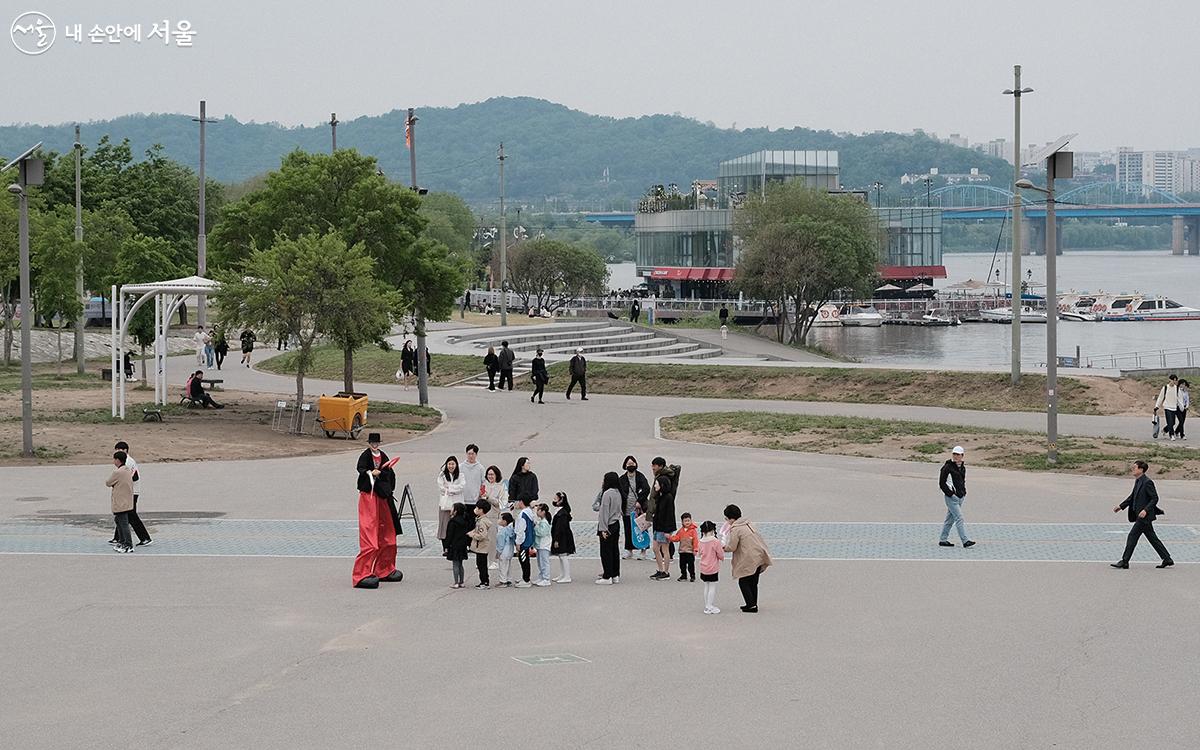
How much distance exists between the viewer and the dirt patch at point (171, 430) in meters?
28.4

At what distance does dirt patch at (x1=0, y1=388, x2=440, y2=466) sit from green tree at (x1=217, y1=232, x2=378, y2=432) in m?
1.85

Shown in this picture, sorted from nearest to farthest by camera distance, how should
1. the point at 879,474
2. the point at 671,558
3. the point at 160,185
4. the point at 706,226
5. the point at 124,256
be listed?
the point at 671,558, the point at 879,474, the point at 124,256, the point at 160,185, the point at 706,226

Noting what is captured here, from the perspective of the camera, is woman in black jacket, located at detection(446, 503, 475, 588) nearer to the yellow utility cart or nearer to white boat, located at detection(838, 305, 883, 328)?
the yellow utility cart

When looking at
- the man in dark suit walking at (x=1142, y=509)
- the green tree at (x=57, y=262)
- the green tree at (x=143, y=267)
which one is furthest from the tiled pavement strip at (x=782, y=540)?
the green tree at (x=57, y=262)

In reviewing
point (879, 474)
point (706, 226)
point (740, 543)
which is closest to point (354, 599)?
point (740, 543)

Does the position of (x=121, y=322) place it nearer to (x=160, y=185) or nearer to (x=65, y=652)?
(x=65, y=652)

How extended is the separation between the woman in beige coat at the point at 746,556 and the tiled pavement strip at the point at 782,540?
3.47 meters

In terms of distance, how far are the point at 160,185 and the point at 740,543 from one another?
2560 inches

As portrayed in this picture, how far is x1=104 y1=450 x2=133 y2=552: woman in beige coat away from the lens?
1848 cm

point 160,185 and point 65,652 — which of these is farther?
point 160,185

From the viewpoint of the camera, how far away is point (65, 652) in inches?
528

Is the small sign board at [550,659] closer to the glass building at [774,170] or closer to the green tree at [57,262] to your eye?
the green tree at [57,262]

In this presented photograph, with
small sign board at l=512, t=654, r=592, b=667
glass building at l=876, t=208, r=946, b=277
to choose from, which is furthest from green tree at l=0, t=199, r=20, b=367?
glass building at l=876, t=208, r=946, b=277

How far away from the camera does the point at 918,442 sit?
99.0 feet
